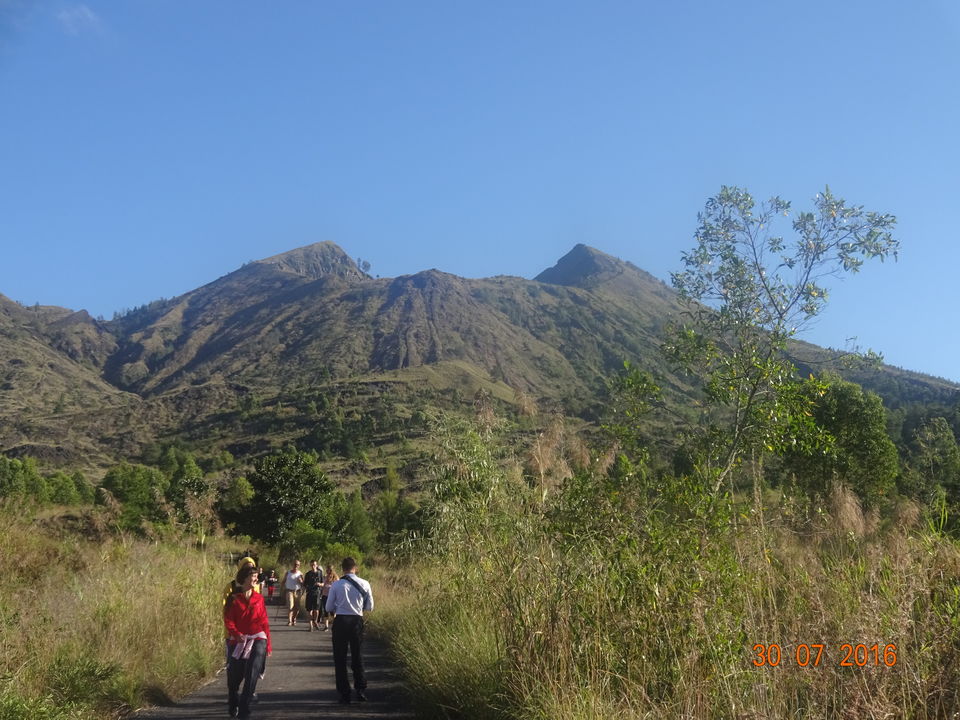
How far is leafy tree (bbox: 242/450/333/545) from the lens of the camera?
4856 centimetres

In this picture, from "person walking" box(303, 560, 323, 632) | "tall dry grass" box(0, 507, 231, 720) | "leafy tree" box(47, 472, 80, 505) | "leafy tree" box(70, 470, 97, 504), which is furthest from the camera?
"leafy tree" box(70, 470, 97, 504)

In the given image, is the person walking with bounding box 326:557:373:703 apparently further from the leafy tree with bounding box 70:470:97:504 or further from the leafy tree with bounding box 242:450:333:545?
the leafy tree with bounding box 70:470:97:504

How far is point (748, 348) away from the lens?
9.70 meters

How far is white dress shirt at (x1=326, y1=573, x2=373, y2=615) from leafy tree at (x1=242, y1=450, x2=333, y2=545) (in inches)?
1529

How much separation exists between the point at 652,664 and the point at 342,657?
5091mm

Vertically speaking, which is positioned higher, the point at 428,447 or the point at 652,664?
the point at 428,447

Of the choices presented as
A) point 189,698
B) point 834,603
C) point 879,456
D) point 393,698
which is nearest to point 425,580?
point 393,698

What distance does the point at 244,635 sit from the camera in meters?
8.55

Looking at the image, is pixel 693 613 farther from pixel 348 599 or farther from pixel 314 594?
pixel 314 594

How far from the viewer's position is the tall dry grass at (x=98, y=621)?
7.85m

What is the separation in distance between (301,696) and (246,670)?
183cm

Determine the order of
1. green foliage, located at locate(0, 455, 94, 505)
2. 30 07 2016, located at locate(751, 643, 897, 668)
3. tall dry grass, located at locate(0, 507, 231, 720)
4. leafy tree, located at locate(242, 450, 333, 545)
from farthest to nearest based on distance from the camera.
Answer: green foliage, located at locate(0, 455, 94, 505) → leafy tree, located at locate(242, 450, 333, 545) → tall dry grass, located at locate(0, 507, 231, 720) → 30 07 2016, located at locate(751, 643, 897, 668)

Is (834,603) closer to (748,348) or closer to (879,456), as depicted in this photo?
(748,348)

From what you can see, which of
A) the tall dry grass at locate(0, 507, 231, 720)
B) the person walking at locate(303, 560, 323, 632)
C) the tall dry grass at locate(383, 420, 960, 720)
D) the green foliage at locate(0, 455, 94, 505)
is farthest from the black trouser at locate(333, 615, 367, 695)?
the green foliage at locate(0, 455, 94, 505)
